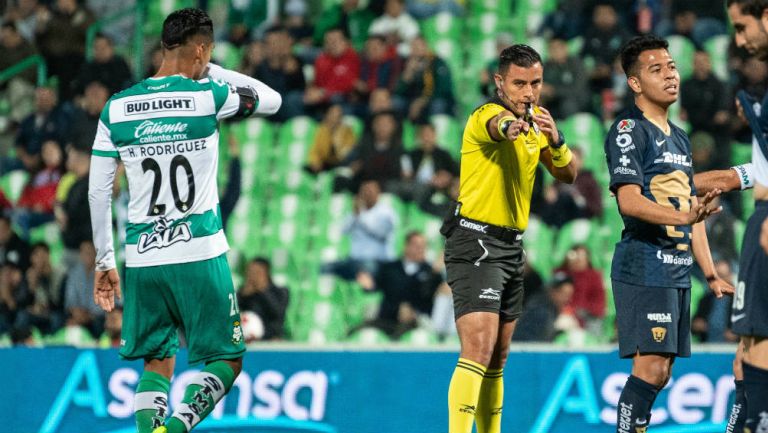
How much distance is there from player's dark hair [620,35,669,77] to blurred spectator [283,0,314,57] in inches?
301

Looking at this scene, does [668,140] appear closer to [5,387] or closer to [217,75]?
[217,75]

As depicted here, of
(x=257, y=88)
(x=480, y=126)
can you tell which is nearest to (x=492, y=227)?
(x=480, y=126)

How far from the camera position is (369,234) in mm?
12023

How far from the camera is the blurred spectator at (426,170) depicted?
39.3ft

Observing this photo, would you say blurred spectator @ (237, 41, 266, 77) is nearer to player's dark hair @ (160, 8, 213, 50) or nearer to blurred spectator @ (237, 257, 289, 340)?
blurred spectator @ (237, 257, 289, 340)

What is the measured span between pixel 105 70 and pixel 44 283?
2.62m

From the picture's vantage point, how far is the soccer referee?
255 inches

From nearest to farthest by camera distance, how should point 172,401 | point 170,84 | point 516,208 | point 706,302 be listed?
1. point 170,84
2. point 516,208
3. point 172,401
4. point 706,302

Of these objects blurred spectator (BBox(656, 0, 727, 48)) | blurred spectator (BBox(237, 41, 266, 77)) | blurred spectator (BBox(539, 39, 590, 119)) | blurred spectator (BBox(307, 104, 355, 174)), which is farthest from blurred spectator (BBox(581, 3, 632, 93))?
blurred spectator (BBox(237, 41, 266, 77))

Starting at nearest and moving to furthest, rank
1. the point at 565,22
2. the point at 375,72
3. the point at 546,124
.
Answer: the point at 546,124 → the point at 375,72 → the point at 565,22

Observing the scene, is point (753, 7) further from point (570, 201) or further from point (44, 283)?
point (44, 283)

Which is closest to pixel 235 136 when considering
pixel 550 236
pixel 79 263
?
pixel 79 263

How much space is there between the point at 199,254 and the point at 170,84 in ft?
2.75

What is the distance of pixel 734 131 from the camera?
12094mm
